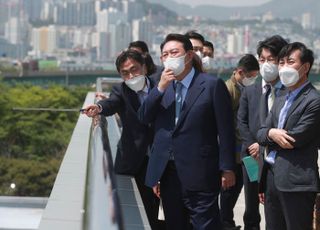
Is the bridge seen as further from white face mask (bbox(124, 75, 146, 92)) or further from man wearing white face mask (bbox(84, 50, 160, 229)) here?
white face mask (bbox(124, 75, 146, 92))

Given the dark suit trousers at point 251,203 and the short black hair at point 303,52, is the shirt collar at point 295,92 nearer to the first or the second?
the short black hair at point 303,52

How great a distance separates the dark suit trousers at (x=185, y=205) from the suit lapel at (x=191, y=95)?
25 centimetres

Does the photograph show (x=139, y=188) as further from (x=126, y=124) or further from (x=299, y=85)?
(x=299, y=85)

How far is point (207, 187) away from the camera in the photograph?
3756 mm

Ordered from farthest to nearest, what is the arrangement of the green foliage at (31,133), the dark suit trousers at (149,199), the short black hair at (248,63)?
the green foliage at (31,133) → the short black hair at (248,63) → the dark suit trousers at (149,199)

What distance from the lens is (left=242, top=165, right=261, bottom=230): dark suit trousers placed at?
4941 mm

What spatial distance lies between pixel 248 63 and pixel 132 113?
4.14 feet

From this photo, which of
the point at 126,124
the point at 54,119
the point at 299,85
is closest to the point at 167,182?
the point at 126,124

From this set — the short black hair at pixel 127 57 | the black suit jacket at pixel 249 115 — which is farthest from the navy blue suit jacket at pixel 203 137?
the black suit jacket at pixel 249 115

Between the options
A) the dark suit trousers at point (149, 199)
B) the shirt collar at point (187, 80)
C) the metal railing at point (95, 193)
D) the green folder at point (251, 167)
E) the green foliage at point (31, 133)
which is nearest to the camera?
the metal railing at point (95, 193)

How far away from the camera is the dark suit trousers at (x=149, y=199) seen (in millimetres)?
4270

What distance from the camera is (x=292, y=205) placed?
3785 millimetres

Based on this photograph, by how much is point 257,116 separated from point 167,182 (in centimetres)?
97

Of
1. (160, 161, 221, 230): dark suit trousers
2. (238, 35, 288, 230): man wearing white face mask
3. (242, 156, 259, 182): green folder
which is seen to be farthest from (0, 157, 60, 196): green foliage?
(160, 161, 221, 230): dark suit trousers
